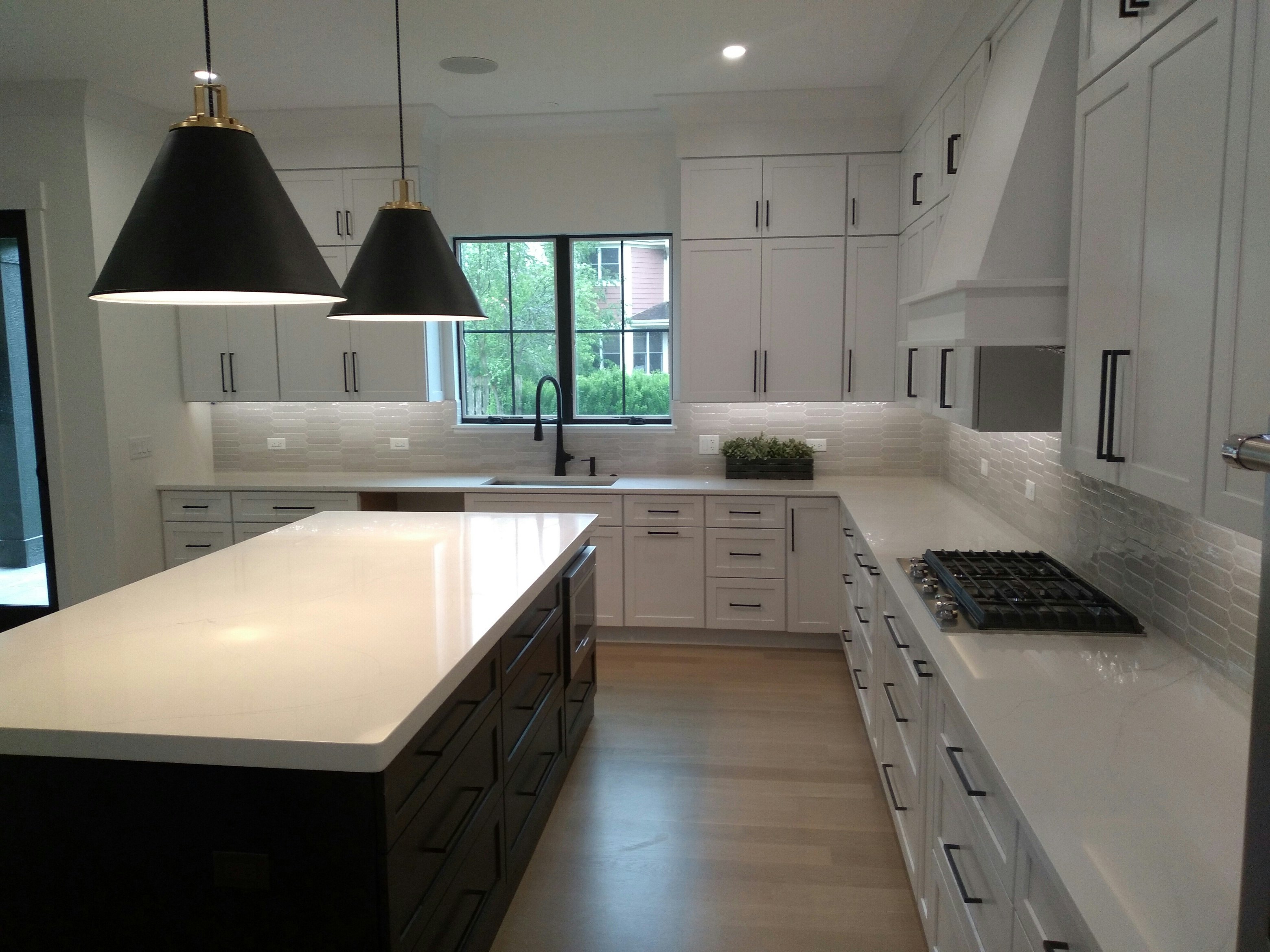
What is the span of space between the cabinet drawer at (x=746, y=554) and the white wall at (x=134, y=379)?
2.99m

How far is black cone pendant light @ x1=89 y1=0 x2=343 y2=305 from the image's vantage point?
160 cm

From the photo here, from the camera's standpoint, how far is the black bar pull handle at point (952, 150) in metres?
3.25

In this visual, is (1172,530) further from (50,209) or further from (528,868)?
(50,209)

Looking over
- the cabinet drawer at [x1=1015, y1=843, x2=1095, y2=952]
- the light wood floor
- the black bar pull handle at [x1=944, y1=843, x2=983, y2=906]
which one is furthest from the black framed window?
the cabinet drawer at [x1=1015, y1=843, x2=1095, y2=952]

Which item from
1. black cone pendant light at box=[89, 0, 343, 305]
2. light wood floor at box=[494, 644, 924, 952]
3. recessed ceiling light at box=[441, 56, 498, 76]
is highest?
recessed ceiling light at box=[441, 56, 498, 76]

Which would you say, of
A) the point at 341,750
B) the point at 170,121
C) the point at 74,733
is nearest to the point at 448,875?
the point at 341,750

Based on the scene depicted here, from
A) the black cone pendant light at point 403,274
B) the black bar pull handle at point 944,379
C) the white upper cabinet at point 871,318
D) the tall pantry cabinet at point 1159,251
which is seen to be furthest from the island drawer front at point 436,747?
the white upper cabinet at point 871,318

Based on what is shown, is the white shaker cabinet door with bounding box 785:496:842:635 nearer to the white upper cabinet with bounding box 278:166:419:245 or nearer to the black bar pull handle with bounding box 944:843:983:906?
the black bar pull handle with bounding box 944:843:983:906

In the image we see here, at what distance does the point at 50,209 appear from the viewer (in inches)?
170

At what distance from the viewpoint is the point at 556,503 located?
4.62m

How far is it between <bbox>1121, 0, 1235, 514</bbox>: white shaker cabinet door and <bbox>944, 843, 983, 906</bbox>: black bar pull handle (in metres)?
A: 0.84

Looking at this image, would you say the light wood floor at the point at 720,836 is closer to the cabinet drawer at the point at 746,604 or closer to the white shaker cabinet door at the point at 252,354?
the cabinet drawer at the point at 746,604

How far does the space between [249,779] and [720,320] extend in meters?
3.57

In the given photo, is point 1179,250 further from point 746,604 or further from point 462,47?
point 746,604
